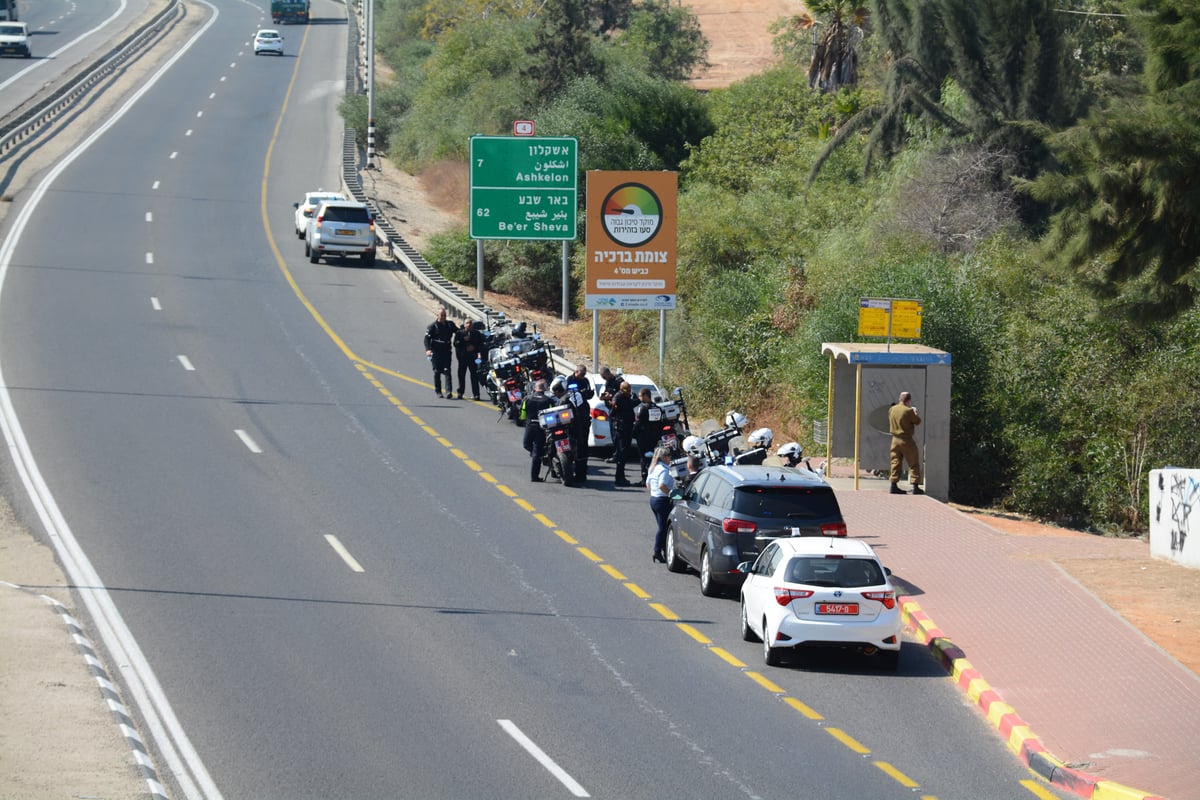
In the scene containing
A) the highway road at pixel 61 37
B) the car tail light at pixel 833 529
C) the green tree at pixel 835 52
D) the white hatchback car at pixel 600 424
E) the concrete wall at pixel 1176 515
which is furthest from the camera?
the highway road at pixel 61 37

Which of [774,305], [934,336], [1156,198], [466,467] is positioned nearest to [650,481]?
[466,467]

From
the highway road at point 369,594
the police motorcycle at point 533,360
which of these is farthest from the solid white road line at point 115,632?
the police motorcycle at point 533,360

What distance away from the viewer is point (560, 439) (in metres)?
23.1

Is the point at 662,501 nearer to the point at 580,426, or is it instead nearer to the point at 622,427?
the point at 580,426

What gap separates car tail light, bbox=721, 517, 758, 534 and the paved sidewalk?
194cm

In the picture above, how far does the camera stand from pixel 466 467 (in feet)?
78.7

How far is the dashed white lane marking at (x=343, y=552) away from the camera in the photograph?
18.0 m

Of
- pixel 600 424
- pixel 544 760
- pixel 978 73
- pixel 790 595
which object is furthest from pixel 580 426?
pixel 978 73

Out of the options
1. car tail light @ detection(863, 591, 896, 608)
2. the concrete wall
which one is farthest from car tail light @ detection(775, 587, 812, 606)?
the concrete wall

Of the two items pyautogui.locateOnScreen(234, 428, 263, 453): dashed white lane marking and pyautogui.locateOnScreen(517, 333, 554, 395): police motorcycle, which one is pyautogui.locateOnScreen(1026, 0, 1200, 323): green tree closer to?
pyautogui.locateOnScreen(517, 333, 554, 395): police motorcycle

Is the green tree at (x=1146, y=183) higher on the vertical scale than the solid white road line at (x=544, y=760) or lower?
higher

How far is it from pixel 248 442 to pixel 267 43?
6876 centimetres

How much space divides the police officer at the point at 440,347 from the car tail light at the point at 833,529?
13.2 metres

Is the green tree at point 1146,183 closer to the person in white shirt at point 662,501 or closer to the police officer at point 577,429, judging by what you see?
the person in white shirt at point 662,501
